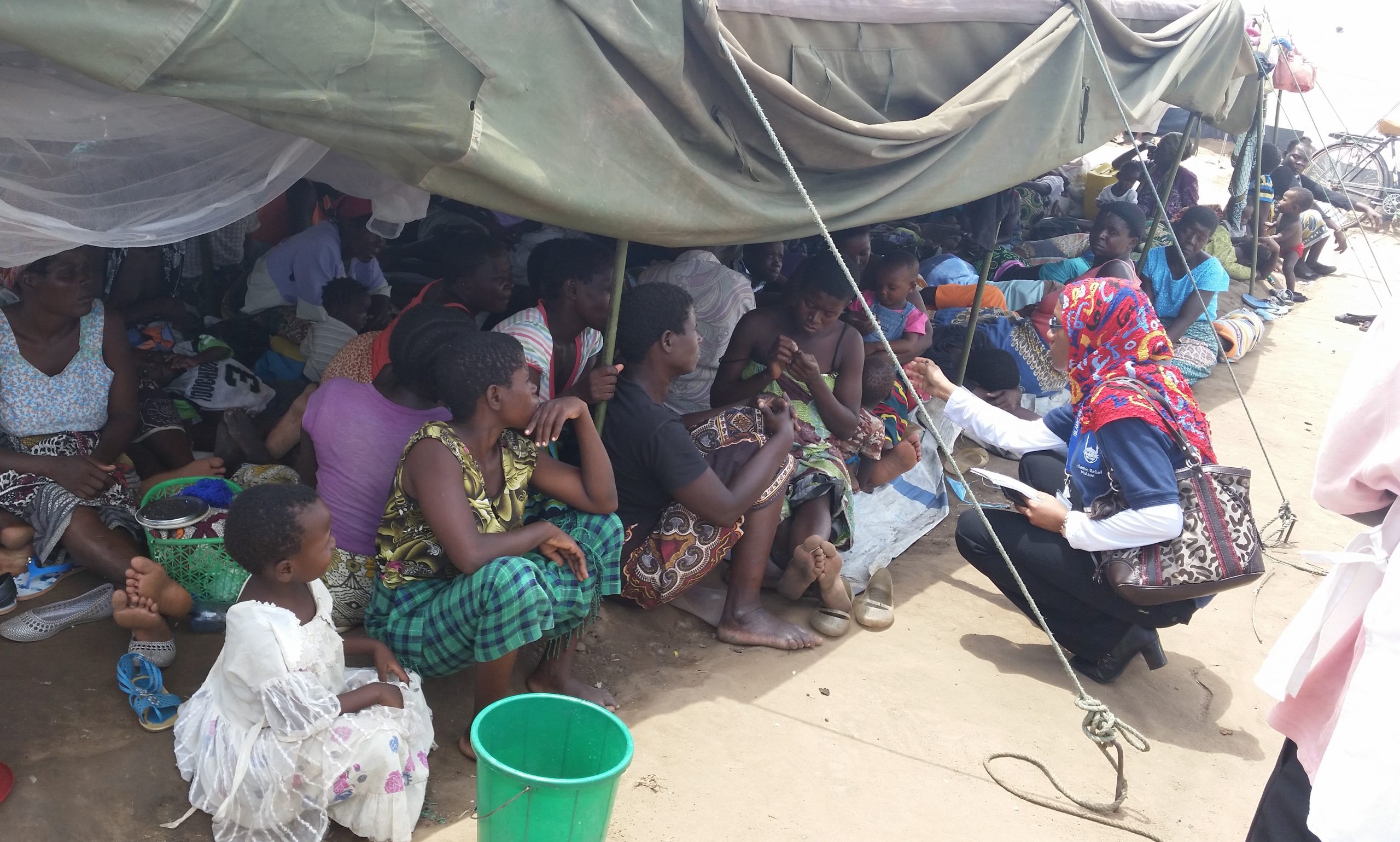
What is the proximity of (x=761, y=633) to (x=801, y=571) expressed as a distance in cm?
30

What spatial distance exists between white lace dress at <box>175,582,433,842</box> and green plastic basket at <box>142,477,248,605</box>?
2.05 ft

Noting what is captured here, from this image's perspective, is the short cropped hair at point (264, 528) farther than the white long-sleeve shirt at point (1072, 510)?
No

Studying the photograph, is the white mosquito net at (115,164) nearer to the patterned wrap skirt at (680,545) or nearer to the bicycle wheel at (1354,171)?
the patterned wrap skirt at (680,545)

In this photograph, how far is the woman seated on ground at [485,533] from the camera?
2773 mm

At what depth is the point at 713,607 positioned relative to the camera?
154 inches

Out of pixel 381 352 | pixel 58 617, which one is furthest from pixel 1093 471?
pixel 58 617

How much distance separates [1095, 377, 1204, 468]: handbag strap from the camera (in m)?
3.44

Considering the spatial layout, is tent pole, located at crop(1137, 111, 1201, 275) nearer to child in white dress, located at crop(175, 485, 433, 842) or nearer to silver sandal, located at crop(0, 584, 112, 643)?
child in white dress, located at crop(175, 485, 433, 842)

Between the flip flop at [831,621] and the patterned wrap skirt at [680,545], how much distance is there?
0.50 meters

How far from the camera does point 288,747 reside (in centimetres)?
241

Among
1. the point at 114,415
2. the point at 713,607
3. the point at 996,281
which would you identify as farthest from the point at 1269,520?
the point at 114,415

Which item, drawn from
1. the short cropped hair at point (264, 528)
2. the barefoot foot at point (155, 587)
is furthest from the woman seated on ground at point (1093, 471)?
the barefoot foot at point (155, 587)

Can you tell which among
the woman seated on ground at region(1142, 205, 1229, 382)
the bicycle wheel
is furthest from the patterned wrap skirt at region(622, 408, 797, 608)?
the bicycle wheel

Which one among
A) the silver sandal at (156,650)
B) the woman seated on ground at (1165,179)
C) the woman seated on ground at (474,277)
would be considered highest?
the woman seated on ground at (1165,179)
